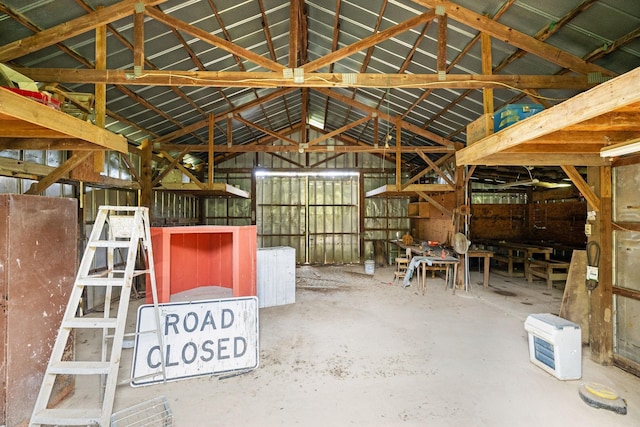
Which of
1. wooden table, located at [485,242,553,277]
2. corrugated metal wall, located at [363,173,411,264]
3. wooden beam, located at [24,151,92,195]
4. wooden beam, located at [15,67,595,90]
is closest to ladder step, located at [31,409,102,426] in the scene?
wooden beam, located at [24,151,92,195]

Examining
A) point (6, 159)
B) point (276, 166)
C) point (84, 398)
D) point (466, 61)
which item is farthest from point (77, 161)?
point (276, 166)

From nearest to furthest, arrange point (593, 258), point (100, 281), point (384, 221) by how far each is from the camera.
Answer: point (100, 281)
point (593, 258)
point (384, 221)

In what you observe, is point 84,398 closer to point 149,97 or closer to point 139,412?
point 139,412

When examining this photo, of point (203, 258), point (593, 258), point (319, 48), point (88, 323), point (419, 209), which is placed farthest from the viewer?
point (419, 209)

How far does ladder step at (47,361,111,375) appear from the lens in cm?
257

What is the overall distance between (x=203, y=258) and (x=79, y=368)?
3743mm

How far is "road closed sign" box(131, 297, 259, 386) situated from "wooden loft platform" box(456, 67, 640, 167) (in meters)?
3.45

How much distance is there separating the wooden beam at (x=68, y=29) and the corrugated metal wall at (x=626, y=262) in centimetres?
652

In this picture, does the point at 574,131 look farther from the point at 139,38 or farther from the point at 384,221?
the point at 384,221

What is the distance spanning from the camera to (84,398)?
3.47m

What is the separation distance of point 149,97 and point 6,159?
9.45ft

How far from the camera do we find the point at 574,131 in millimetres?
2992

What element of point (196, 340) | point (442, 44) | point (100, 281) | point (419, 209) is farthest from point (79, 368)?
point (419, 209)

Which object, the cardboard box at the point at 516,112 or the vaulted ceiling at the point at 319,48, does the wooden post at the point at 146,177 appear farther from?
the cardboard box at the point at 516,112
